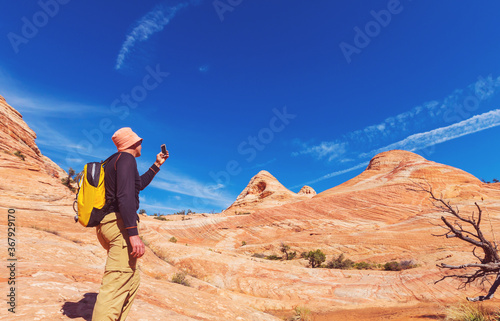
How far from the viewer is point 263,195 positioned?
63969 mm

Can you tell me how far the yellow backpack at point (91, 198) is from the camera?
2.62 meters

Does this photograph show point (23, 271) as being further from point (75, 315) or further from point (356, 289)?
point (356, 289)

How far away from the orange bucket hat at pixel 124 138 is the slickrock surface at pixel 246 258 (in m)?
2.10

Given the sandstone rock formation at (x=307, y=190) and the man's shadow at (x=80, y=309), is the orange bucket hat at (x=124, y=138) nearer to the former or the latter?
the man's shadow at (x=80, y=309)

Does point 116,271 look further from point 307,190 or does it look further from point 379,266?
point 307,190

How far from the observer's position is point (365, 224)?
34.7 metres

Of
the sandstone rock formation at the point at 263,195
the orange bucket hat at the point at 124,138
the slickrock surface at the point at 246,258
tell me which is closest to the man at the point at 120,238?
the orange bucket hat at the point at 124,138

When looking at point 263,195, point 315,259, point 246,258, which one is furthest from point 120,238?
point 263,195

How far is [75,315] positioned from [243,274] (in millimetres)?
10962

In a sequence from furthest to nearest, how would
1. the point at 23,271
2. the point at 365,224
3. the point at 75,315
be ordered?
the point at 365,224 → the point at 23,271 → the point at 75,315

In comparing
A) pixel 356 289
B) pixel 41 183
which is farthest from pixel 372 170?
pixel 41 183

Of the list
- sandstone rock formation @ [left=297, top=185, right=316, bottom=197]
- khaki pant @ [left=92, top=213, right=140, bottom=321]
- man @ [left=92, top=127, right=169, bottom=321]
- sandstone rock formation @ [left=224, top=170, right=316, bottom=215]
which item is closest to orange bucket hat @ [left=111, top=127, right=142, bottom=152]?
man @ [left=92, top=127, right=169, bottom=321]

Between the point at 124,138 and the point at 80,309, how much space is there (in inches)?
92.4

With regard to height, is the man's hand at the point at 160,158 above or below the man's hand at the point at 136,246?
above
